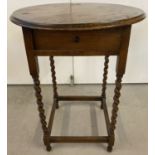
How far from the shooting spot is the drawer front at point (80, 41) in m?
0.96

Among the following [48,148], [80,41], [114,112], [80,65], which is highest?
[80,41]

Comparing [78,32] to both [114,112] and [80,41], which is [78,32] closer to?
[80,41]

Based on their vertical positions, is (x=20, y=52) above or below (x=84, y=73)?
above

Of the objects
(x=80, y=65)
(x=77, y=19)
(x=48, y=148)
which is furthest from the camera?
(x=80, y=65)

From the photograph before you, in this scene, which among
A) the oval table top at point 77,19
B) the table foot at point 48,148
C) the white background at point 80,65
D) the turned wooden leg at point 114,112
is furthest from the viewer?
the white background at point 80,65

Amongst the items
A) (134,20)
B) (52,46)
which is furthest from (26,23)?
(134,20)

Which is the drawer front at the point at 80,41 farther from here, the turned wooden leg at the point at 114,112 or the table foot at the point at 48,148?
the table foot at the point at 48,148

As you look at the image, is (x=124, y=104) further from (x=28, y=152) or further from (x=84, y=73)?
(x=28, y=152)

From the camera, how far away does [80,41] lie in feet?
3.20

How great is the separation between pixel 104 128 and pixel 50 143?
366 mm

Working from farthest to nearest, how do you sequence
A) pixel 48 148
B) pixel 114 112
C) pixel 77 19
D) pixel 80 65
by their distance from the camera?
pixel 80 65 < pixel 48 148 < pixel 114 112 < pixel 77 19

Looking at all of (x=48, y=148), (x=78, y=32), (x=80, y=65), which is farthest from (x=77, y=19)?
(x=80, y=65)

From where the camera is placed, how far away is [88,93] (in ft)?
6.31

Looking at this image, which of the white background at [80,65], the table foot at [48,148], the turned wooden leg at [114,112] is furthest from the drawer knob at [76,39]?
the white background at [80,65]
